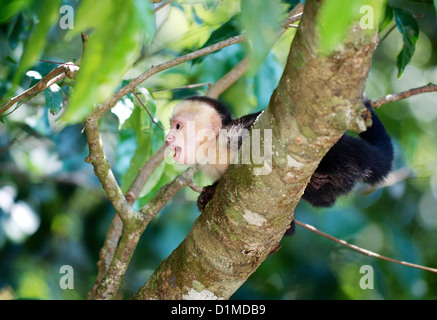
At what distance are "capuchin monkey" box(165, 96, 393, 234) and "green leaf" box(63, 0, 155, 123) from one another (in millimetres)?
1414

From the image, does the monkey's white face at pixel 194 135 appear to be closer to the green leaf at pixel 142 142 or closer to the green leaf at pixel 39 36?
the green leaf at pixel 142 142

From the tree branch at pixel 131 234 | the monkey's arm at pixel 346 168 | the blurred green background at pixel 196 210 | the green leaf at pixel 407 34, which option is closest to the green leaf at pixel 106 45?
the tree branch at pixel 131 234

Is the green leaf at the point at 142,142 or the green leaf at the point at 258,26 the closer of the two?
the green leaf at the point at 258,26

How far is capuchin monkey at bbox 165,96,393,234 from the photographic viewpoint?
1.95m

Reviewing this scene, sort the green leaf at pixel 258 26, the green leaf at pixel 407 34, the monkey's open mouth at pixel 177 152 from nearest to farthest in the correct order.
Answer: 1. the green leaf at pixel 258 26
2. the green leaf at pixel 407 34
3. the monkey's open mouth at pixel 177 152

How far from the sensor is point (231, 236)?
4.87ft

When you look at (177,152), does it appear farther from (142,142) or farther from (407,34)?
(407,34)

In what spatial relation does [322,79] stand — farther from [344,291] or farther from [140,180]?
[344,291]

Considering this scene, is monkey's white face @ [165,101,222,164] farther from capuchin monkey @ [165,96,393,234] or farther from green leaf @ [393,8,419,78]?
green leaf @ [393,8,419,78]

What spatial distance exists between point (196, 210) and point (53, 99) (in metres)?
2.37

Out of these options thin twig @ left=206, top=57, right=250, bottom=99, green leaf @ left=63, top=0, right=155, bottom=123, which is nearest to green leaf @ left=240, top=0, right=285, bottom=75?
green leaf @ left=63, top=0, right=155, bottom=123

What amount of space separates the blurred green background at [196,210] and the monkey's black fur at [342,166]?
0.89 m

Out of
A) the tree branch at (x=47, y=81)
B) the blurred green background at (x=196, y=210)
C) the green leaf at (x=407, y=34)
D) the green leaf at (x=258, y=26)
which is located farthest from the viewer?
the blurred green background at (x=196, y=210)

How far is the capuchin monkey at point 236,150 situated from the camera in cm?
195
